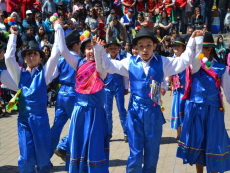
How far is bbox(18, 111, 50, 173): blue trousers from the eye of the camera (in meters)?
4.98

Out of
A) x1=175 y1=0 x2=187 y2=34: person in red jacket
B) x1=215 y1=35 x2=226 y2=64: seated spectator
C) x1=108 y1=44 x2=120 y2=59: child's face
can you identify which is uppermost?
x1=175 y1=0 x2=187 y2=34: person in red jacket

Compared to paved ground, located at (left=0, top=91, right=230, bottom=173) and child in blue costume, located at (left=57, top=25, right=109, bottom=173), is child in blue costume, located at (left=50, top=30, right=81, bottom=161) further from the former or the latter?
child in blue costume, located at (left=57, top=25, right=109, bottom=173)

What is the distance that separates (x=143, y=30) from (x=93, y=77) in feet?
2.98

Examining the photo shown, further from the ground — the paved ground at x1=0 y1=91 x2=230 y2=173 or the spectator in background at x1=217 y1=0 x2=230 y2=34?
the spectator in background at x1=217 y1=0 x2=230 y2=34

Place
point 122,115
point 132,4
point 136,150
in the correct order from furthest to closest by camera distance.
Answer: point 132,4, point 122,115, point 136,150

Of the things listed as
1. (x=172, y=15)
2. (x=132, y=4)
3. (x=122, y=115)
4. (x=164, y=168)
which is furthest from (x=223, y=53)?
(x=164, y=168)

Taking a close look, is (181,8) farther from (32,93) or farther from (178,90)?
(32,93)

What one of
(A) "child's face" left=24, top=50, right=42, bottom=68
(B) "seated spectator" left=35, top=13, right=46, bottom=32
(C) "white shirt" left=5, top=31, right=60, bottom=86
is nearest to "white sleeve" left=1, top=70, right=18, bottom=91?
(C) "white shirt" left=5, top=31, right=60, bottom=86

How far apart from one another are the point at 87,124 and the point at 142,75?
1000mm

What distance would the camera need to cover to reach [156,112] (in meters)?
4.85

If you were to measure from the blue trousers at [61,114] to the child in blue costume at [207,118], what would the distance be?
189cm

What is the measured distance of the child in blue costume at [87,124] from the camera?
16.6ft

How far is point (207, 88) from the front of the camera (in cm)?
525

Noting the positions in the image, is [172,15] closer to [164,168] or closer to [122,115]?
[122,115]
